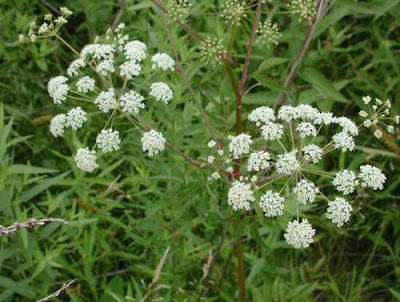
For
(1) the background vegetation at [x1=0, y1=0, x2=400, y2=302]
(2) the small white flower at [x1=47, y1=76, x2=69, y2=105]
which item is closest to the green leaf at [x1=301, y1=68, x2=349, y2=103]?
(1) the background vegetation at [x1=0, y1=0, x2=400, y2=302]

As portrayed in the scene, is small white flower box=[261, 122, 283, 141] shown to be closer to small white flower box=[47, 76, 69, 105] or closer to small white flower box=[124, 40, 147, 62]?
small white flower box=[124, 40, 147, 62]

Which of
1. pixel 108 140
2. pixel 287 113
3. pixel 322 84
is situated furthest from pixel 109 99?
pixel 322 84

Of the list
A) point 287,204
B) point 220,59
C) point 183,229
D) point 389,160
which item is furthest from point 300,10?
point 389,160

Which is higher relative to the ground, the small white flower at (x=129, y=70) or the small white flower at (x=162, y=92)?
the small white flower at (x=129, y=70)

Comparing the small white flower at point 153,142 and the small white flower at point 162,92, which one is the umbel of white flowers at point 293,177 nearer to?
the small white flower at point 153,142

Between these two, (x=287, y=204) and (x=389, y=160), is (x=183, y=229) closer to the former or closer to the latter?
(x=287, y=204)

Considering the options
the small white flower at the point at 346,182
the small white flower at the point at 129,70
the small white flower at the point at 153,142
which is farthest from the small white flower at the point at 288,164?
the small white flower at the point at 129,70

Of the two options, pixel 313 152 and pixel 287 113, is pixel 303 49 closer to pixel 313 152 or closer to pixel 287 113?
pixel 287 113
